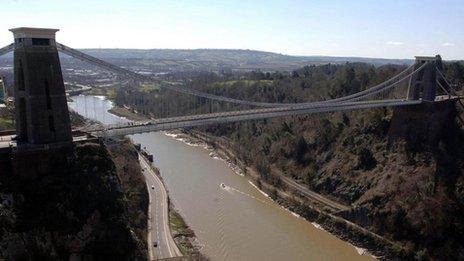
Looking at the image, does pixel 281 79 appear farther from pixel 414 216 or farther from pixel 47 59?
pixel 47 59

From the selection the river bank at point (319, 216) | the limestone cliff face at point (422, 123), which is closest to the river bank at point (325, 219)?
the river bank at point (319, 216)

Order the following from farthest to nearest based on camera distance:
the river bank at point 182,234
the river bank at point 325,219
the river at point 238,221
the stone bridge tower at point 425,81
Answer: the stone bridge tower at point 425,81 → the river bank at point 325,219 → the river at point 238,221 → the river bank at point 182,234

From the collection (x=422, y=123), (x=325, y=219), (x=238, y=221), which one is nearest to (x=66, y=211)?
(x=238, y=221)

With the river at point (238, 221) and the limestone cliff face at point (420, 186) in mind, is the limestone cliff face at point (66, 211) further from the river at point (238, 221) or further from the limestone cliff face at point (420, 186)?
the limestone cliff face at point (420, 186)

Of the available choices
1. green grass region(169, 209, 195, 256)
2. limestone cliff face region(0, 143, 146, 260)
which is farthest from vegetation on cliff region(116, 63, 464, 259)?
limestone cliff face region(0, 143, 146, 260)

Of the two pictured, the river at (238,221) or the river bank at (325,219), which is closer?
the river at (238,221)

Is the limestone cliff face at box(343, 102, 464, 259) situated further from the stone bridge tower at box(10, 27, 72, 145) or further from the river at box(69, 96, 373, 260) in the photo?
the stone bridge tower at box(10, 27, 72, 145)
